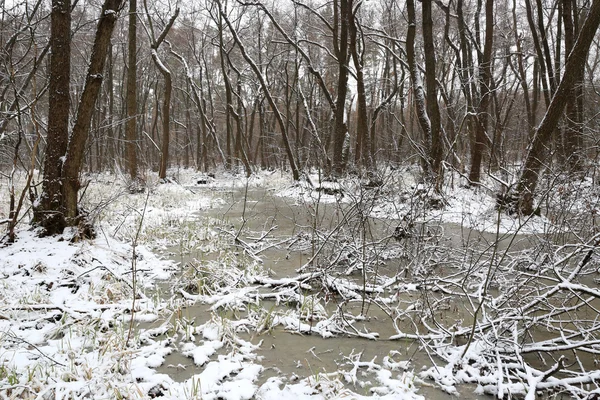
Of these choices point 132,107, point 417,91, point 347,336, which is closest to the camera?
point 347,336

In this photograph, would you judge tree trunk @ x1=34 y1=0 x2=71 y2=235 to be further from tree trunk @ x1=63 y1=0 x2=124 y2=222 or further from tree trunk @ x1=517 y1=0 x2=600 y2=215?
tree trunk @ x1=517 y1=0 x2=600 y2=215

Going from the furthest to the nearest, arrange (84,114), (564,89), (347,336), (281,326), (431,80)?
(431,80), (564,89), (84,114), (281,326), (347,336)

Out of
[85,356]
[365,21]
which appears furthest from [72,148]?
[365,21]

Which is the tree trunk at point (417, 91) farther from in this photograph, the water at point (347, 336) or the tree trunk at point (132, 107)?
the tree trunk at point (132, 107)

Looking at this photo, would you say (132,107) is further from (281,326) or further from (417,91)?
(281,326)

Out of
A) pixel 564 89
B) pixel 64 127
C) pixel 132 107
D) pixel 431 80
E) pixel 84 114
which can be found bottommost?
pixel 64 127

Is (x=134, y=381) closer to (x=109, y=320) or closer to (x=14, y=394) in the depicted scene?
(x=14, y=394)

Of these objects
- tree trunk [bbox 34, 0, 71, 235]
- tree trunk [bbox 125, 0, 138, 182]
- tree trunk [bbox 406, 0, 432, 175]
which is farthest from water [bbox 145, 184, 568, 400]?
tree trunk [bbox 125, 0, 138, 182]

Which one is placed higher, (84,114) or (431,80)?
(431,80)

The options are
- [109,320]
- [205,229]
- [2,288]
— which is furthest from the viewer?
[205,229]

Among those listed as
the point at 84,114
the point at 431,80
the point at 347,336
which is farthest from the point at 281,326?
the point at 431,80

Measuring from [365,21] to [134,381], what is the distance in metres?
21.4

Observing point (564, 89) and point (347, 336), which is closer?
point (347, 336)

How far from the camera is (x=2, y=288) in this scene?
3.74 meters
